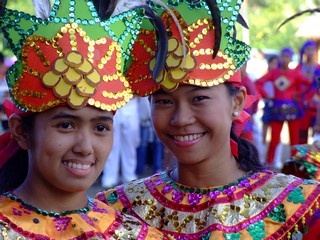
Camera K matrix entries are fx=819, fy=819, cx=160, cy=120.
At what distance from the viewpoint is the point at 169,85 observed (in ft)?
13.3

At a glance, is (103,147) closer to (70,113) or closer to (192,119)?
(70,113)

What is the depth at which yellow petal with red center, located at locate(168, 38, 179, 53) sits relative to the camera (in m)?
4.06

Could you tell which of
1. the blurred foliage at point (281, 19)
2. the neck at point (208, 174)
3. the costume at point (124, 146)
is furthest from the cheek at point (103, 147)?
the blurred foliage at point (281, 19)

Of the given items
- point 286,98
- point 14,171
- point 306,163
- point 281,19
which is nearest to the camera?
point 14,171

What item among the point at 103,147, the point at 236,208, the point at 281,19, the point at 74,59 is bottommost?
the point at 236,208

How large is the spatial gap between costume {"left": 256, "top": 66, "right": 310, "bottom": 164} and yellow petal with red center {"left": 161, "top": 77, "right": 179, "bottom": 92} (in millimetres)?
8439

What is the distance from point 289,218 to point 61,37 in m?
1.54

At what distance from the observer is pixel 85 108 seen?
348cm

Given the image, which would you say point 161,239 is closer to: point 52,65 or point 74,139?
point 74,139

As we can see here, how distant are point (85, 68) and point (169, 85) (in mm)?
674

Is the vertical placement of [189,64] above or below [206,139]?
above

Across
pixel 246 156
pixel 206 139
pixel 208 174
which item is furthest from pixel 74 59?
pixel 246 156

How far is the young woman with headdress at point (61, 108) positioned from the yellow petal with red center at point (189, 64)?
496 millimetres

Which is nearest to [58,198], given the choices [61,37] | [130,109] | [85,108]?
[85,108]
